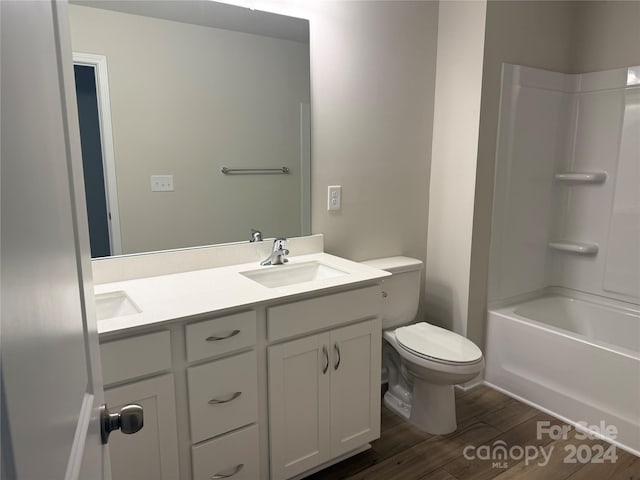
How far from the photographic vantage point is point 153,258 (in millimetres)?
1874

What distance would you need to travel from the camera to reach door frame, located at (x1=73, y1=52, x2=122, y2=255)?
1664 millimetres

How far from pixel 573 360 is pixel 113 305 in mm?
2192

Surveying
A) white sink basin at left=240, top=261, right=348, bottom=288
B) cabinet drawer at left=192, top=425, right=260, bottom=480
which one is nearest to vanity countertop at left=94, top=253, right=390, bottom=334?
white sink basin at left=240, top=261, right=348, bottom=288

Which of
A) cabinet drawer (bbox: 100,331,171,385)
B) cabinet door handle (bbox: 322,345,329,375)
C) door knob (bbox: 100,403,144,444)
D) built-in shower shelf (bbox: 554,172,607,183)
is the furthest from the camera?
built-in shower shelf (bbox: 554,172,607,183)

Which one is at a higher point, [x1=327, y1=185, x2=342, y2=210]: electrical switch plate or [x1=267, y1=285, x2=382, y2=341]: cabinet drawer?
[x1=327, y1=185, x2=342, y2=210]: electrical switch plate

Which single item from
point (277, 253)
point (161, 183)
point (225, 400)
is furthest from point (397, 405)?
point (161, 183)

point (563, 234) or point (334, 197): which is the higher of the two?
point (334, 197)

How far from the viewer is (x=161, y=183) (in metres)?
1.87

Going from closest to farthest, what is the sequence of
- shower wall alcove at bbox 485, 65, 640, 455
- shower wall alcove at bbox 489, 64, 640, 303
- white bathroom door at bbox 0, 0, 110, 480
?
white bathroom door at bbox 0, 0, 110, 480 < shower wall alcove at bbox 485, 65, 640, 455 < shower wall alcove at bbox 489, 64, 640, 303

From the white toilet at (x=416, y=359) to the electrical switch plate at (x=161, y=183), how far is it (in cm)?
113

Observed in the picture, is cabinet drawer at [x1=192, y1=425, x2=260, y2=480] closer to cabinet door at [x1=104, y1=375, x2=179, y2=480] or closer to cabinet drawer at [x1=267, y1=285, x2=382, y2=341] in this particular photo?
cabinet door at [x1=104, y1=375, x2=179, y2=480]

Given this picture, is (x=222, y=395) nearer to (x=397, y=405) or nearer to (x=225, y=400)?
(x=225, y=400)

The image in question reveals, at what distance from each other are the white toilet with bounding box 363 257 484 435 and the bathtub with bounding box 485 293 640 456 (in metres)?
0.47

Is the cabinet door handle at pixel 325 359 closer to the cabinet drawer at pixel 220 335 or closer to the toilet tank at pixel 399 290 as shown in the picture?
the cabinet drawer at pixel 220 335
